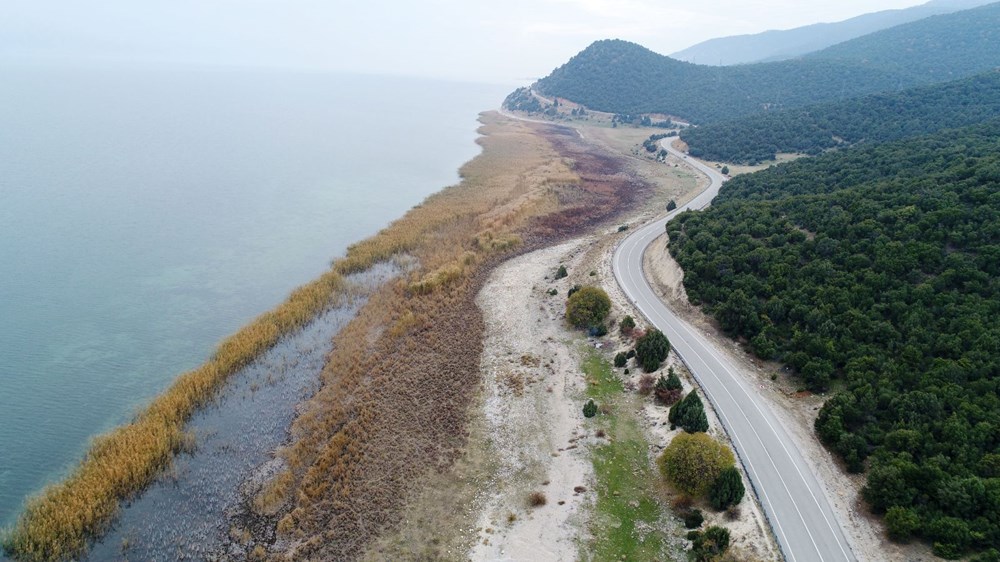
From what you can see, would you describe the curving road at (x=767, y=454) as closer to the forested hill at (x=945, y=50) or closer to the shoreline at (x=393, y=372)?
the shoreline at (x=393, y=372)

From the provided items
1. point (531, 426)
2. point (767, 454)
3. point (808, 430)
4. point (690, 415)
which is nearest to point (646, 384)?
point (690, 415)

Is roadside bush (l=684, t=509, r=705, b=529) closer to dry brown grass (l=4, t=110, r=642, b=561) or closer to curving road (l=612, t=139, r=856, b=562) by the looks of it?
curving road (l=612, t=139, r=856, b=562)

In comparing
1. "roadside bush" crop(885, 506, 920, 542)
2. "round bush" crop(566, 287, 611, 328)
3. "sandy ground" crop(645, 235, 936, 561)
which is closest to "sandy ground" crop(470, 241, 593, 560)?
"round bush" crop(566, 287, 611, 328)

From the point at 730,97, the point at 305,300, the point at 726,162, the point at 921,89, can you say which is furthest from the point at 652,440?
the point at 730,97

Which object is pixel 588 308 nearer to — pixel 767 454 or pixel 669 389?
pixel 669 389

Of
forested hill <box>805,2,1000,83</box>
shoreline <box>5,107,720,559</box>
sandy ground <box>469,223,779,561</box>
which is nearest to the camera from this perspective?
sandy ground <box>469,223,779,561</box>

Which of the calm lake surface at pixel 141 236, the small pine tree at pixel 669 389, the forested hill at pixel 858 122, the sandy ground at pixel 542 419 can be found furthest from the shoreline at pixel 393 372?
the forested hill at pixel 858 122
